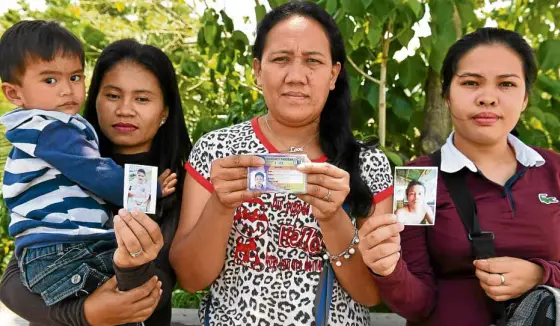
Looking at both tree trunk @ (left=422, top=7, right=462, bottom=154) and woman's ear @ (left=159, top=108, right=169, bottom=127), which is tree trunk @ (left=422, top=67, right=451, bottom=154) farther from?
woman's ear @ (left=159, top=108, right=169, bottom=127)

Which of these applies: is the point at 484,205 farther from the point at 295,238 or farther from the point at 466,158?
the point at 295,238

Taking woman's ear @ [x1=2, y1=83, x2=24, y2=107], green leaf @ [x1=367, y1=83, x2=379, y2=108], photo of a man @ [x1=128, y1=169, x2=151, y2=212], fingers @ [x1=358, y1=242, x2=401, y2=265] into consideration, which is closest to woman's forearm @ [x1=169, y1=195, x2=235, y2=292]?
photo of a man @ [x1=128, y1=169, x2=151, y2=212]

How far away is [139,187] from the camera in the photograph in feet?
6.62

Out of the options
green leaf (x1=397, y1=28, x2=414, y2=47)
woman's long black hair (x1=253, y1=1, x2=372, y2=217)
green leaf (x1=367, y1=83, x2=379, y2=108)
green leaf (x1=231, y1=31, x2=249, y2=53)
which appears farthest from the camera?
green leaf (x1=231, y1=31, x2=249, y2=53)

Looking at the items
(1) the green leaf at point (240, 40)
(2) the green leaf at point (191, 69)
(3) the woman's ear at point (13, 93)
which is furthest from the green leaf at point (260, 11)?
(3) the woman's ear at point (13, 93)

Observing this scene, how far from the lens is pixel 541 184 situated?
2.48 meters

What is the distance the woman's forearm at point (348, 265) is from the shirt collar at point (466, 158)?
1.76 feet

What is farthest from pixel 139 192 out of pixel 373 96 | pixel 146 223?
pixel 373 96

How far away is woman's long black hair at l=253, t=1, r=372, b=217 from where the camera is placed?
2.36 meters

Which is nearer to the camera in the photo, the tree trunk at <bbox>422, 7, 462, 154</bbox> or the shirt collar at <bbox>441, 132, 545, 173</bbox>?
the shirt collar at <bbox>441, 132, 545, 173</bbox>

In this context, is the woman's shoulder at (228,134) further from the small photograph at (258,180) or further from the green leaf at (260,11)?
the green leaf at (260,11)

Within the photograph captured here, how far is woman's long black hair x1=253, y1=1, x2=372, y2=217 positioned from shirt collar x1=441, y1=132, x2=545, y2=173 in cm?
37

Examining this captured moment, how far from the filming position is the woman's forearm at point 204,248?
7.23 ft

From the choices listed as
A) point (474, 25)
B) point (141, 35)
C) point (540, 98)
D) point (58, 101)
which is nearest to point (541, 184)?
point (540, 98)
